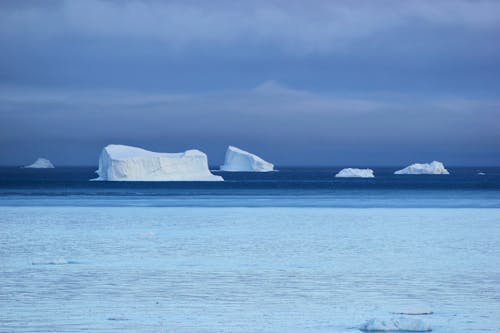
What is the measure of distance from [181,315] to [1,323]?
1.98 metres

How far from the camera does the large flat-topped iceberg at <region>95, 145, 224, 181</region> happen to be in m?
59.0

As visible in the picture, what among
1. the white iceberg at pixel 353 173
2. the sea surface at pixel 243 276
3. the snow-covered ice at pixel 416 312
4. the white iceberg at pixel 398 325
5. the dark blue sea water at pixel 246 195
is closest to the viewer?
the white iceberg at pixel 398 325

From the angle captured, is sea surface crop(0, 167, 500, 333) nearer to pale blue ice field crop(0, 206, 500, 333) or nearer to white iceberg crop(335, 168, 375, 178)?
pale blue ice field crop(0, 206, 500, 333)

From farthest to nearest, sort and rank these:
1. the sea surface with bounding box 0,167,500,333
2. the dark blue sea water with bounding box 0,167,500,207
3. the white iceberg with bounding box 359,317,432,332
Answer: the dark blue sea water with bounding box 0,167,500,207, the sea surface with bounding box 0,167,500,333, the white iceberg with bounding box 359,317,432,332

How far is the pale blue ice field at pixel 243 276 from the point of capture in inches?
384

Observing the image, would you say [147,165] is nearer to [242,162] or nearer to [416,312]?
[242,162]

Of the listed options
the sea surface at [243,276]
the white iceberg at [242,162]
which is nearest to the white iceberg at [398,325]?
the sea surface at [243,276]

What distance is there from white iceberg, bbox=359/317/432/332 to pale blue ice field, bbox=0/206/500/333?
A: 32cm

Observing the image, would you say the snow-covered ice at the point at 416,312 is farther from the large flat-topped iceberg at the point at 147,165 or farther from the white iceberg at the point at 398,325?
the large flat-topped iceberg at the point at 147,165

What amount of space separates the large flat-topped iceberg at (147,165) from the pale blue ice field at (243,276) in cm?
3524

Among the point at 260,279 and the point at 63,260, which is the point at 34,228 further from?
the point at 260,279

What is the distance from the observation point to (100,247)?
17266 millimetres

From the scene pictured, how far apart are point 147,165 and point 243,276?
48.6 m

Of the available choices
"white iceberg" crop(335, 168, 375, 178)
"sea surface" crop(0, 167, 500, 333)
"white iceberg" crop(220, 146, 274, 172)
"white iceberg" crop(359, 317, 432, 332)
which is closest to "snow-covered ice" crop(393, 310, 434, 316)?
"sea surface" crop(0, 167, 500, 333)
